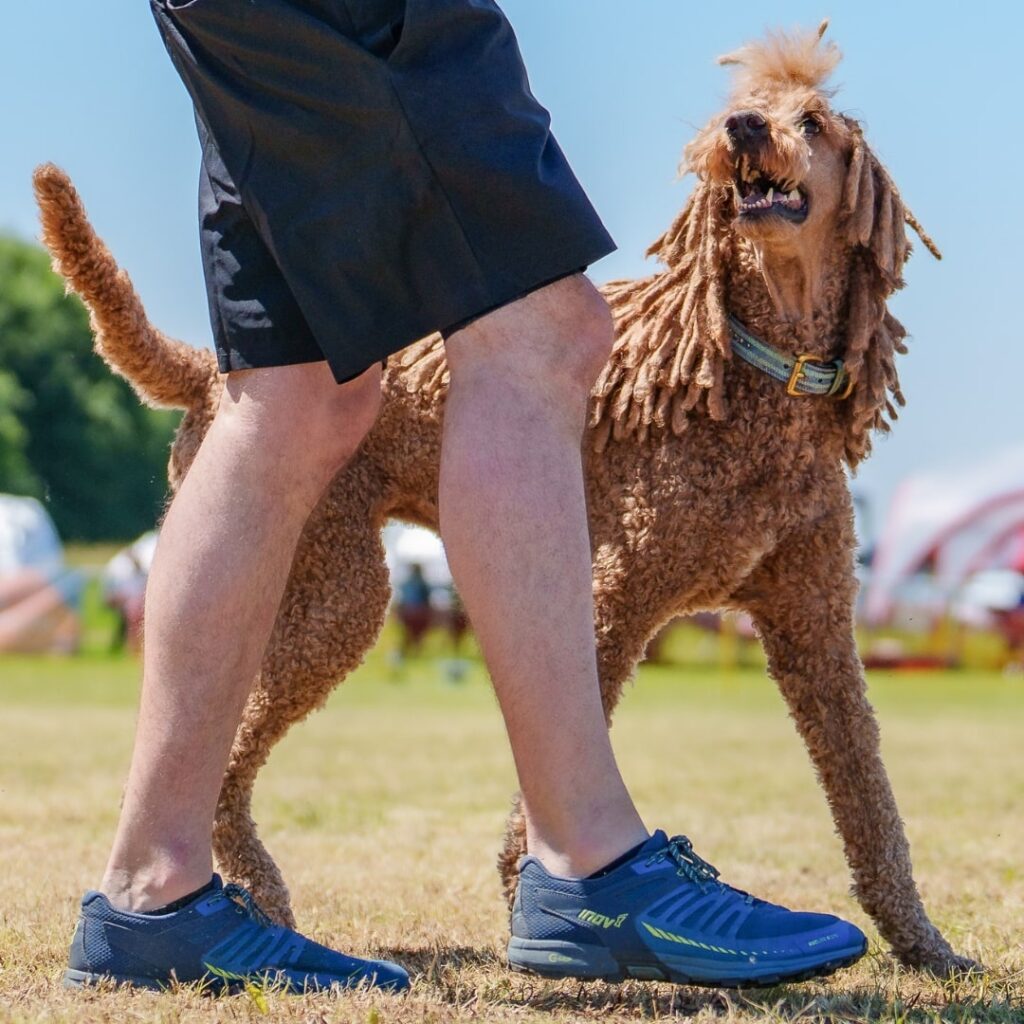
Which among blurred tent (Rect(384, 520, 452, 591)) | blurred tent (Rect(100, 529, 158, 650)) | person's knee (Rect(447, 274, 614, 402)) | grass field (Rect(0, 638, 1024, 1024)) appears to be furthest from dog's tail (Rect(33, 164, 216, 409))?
blurred tent (Rect(384, 520, 452, 591))

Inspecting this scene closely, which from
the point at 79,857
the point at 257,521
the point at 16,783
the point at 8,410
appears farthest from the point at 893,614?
the point at 8,410

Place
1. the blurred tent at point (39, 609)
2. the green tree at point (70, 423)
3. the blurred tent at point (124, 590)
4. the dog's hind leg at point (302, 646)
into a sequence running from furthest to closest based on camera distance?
the green tree at point (70, 423) → the blurred tent at point (124, 590) → the blurred tent at point (39, 609) → the dog's hind leg at point (302, 646)

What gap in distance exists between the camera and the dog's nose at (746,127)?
289 cm

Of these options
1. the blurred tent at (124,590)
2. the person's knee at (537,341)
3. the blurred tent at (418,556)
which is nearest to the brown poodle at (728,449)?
the person's knee at (537,341)

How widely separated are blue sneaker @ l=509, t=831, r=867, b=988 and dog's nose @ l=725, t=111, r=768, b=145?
1376 millimetres

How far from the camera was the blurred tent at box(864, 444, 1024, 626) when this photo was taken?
26.3 metres

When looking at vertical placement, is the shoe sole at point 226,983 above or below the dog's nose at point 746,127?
below

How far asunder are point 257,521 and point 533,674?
48 centimetres

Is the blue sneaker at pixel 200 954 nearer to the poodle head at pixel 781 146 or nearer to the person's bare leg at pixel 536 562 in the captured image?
the person's bare leg at pixel 536 562

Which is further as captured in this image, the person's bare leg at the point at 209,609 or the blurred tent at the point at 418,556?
the blurred tent at the point at 418,556

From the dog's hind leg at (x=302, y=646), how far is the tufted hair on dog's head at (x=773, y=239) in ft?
1.87

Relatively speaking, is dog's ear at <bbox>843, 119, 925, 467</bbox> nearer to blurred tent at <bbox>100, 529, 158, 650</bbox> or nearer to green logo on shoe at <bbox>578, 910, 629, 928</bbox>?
green logo on shoe at <bbox>578, 910, 629, 928</bbox>

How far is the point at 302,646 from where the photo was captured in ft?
10.4

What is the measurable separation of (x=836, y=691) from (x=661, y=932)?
107 cm
